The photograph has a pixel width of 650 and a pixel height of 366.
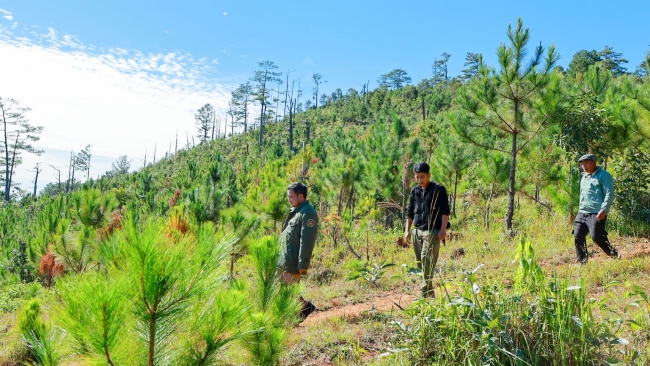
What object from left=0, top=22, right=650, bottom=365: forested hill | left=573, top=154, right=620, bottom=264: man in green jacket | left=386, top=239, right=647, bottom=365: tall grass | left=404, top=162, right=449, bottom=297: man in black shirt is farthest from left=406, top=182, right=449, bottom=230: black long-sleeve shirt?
left=573, top=154, right=620, bottom=264: man in green jacket

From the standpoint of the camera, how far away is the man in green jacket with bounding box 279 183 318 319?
136 inches

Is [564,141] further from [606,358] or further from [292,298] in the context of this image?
[292,298]

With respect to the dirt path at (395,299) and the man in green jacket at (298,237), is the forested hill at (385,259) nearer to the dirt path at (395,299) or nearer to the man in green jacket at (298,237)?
the dirt path at (395,299)

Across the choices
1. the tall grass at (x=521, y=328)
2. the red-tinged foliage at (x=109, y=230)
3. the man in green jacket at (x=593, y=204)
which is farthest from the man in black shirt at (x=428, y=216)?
the red-tinged foliage at (x=109, y=230)

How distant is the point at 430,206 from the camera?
12.1 ft

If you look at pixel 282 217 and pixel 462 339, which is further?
pixel 282 217

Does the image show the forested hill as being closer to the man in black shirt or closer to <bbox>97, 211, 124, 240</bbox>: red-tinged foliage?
<bbox>97, 211, 124, 240</bbox>: red-tinged foliage

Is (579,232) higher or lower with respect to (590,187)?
lower

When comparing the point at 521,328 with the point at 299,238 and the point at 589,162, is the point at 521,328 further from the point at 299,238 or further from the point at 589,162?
the point at 589,162

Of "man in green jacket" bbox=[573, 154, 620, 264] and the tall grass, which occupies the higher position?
"man in green jacket" bbox=[573, 154, 620, 264]

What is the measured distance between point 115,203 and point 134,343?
385 inches

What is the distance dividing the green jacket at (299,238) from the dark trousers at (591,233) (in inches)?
130

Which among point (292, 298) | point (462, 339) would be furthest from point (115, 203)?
point (462, 339)

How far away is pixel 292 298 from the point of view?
2137mm
